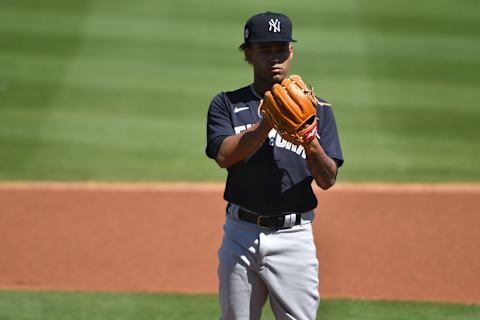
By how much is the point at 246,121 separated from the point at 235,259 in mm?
733

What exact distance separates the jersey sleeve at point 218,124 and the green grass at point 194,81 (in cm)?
695

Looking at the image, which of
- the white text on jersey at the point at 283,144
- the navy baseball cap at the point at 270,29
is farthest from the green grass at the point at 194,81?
the navy baseball cap at the point at 270,29

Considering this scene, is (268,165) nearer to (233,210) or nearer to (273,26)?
(233,210)

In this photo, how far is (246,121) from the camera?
437 centimetres

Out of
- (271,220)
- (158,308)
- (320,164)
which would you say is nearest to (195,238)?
(158,308)

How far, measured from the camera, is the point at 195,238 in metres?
8.91

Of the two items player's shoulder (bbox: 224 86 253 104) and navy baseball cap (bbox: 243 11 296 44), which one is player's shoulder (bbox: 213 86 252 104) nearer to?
player's shoulder (bbox: 224 86 253 104)

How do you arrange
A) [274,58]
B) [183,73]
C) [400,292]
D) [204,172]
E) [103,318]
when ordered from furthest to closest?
[183,73], [204,172], [400,292], [103,318], [274,58]

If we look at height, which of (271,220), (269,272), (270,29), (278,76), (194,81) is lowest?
(194,81)

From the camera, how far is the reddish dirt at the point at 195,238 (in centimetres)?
766

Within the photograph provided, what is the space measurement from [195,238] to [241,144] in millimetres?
4960

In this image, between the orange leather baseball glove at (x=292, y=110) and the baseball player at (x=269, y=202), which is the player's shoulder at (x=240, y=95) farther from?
the orange leather baseball glove at (x=292, y=110)

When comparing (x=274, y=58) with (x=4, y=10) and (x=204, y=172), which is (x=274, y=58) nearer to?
(x=204, y=172)

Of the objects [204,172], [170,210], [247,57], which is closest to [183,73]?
[204,172]
